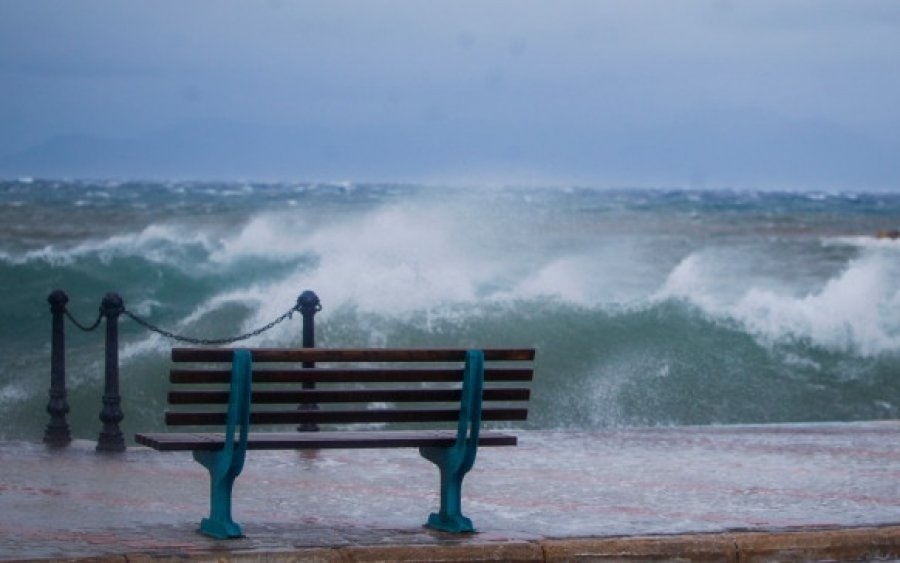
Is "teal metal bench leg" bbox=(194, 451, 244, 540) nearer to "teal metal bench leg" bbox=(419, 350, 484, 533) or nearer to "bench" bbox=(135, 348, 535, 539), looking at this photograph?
"bench" bbox=(135, 348, 535, 539)

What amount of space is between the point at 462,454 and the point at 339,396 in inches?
28.3

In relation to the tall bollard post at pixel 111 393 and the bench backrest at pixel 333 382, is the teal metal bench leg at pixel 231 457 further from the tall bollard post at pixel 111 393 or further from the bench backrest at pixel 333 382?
the tall bollard post at pixel 111 393

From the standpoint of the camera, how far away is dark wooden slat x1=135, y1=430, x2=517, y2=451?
29.9 feet

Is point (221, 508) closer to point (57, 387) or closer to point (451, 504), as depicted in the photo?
point (451, 504)

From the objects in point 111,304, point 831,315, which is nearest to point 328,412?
point 111,304

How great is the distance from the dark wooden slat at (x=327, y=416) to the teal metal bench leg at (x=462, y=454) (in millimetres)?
136

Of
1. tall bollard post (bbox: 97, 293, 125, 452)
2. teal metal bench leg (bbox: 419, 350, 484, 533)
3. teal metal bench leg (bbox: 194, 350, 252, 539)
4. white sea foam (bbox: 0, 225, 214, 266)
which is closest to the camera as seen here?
teal metal bench leg (bbox: 194, 350, 252, 539)

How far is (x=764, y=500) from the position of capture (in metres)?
10.7

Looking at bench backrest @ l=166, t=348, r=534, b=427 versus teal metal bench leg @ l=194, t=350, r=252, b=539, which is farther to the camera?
bench backrest @ l=166, t=348, r=534, b=427

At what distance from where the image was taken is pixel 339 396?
9367 mm

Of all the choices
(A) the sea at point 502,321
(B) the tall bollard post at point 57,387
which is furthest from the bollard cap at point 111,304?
(A) the sea at point 502,321

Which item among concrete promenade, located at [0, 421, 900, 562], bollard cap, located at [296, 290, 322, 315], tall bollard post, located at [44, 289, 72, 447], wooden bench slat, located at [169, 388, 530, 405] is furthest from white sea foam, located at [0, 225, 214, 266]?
wooden bench slat, located at [169, 388, 530, 405]

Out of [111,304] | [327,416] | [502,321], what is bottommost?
[327,416]

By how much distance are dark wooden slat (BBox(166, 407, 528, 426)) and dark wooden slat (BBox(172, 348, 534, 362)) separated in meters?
0.28
